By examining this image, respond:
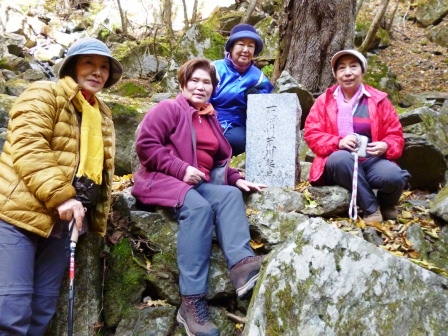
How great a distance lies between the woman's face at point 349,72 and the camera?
4.07m

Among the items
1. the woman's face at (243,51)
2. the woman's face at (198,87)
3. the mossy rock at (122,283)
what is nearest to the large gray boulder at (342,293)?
the mossy rock at (122,283)

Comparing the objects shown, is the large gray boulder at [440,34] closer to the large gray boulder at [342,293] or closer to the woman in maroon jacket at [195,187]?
the woman in maroon jacket at [195,187]

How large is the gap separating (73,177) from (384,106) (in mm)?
2973

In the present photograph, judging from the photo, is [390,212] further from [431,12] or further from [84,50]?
[431,12]

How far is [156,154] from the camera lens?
10.6ft

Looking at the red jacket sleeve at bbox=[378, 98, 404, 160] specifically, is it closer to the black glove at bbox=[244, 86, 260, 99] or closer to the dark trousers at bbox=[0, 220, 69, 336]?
the black glove at bbox=[244, 86, 260, 99]

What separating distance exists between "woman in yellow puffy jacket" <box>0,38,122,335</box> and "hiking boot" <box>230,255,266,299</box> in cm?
103

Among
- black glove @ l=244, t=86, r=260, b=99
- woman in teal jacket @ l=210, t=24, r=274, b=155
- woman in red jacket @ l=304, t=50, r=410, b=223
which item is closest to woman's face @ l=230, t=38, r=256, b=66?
woman in teal jacket @ l=210, t=24, r=274, b=155

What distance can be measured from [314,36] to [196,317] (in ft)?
17.1

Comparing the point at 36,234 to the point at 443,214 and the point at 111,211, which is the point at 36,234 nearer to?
the point at 111,211

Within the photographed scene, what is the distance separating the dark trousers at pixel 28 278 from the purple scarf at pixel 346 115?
2.72m

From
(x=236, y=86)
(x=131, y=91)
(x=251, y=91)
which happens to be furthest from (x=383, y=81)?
(x=236, y=86)

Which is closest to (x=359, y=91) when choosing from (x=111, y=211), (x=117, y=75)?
(x=117, y=75)

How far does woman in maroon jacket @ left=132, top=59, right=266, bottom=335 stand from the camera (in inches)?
112
